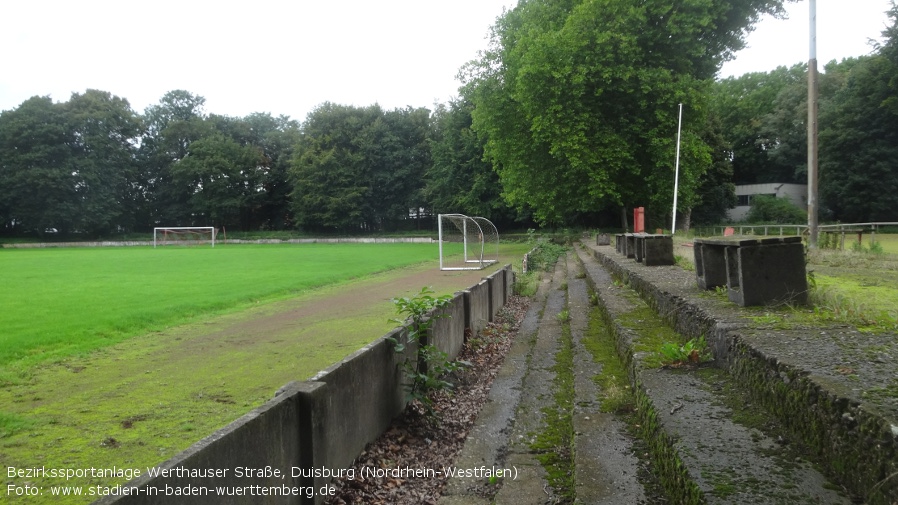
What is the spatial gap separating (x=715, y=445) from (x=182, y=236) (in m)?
59.4

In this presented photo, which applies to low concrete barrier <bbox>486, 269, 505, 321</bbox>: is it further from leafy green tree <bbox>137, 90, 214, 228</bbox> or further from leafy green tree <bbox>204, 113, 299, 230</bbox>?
leafy green tree <bbox>137, 90, 214, 228</bbox>

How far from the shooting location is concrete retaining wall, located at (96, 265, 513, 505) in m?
2.14

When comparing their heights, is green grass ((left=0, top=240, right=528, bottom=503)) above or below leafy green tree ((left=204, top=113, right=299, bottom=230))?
below

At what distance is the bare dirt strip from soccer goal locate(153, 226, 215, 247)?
48.7m

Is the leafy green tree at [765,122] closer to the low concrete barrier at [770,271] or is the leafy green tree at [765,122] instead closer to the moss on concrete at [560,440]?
the moss on concrete at [560,440]

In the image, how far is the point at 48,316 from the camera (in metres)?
10.2

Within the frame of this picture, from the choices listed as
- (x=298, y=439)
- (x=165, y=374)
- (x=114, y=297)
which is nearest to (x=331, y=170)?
(x=114, y=297)

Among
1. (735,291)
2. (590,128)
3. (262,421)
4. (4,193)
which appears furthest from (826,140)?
(4,193)

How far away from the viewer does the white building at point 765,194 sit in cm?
5053

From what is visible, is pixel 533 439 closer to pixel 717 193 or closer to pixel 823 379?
pixel 823 379

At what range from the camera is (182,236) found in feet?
182

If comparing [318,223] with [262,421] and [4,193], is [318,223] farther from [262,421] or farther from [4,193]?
[262,421]

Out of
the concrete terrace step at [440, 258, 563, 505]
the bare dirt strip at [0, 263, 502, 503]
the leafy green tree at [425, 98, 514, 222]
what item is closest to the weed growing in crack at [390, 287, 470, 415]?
the concrete terrace step at [440, 258, 563, 505]

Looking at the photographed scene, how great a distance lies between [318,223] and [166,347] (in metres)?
52.4
